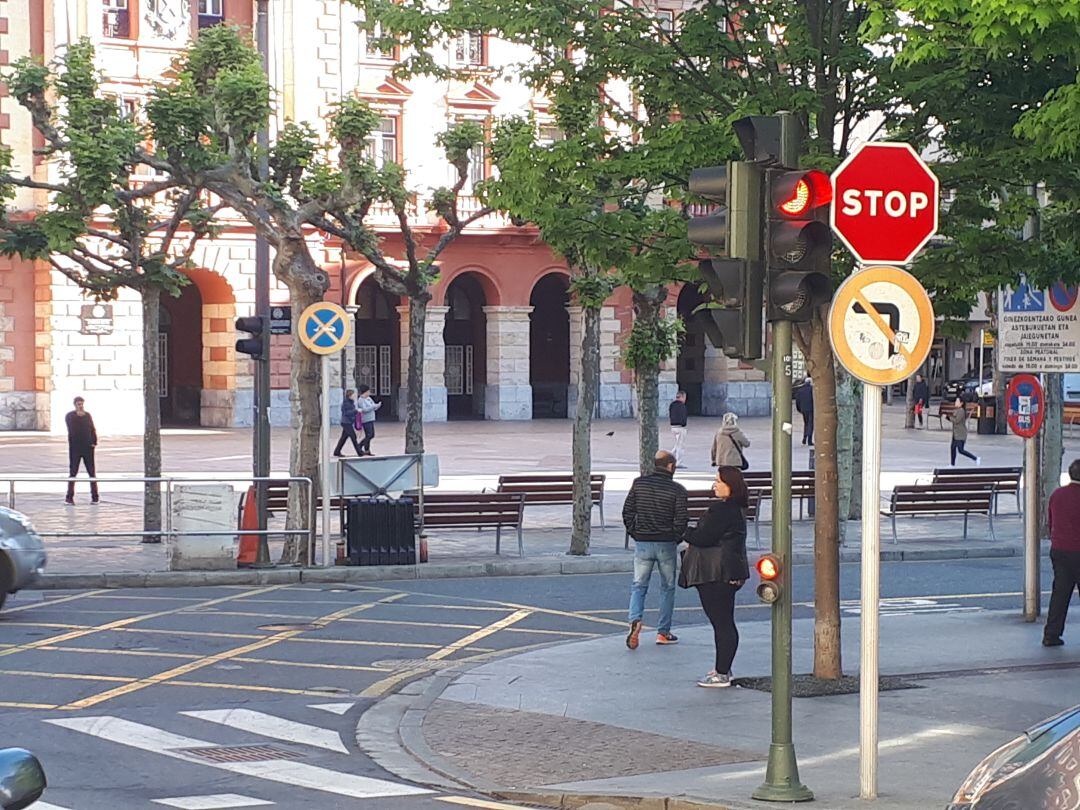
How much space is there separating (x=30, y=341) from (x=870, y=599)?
40.8 m

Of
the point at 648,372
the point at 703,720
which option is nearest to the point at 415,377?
the point at 648,372

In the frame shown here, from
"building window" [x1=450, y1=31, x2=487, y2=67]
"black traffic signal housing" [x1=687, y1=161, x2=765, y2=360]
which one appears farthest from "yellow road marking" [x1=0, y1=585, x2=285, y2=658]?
"building window" [x1=450, y1=31, x2=487, y2=67]

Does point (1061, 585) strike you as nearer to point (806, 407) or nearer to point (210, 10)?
point (806, 407)

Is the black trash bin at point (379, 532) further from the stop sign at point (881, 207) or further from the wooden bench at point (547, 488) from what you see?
the stop sign at point (881, 207)

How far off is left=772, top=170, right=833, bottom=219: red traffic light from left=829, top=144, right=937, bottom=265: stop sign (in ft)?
2.06

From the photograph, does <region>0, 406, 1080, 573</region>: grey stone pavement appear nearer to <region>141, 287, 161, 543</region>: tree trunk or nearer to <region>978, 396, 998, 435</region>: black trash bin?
<region>141, 287, 161, 543</region>: tree trunk

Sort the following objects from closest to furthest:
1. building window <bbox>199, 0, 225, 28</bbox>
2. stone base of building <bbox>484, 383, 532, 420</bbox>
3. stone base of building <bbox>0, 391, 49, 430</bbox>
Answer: stone base of building <bbox>0, 391, 49, 430</bbox> → building window <bbox>199, 0, 225, 28</bbox> → stone base of building <bbox>484, 383, 532, 420</bbox>

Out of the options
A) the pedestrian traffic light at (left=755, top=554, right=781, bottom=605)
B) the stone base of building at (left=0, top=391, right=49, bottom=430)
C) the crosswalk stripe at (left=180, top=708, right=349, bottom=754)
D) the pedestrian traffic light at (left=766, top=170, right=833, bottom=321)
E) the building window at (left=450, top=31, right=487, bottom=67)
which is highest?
the building window at (left=450, top=31, right=487, bottom=67)

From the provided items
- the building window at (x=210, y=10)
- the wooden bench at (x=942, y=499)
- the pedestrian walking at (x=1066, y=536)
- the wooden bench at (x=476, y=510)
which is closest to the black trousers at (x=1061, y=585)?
the pedestrian walking at (x=1066, y=536)

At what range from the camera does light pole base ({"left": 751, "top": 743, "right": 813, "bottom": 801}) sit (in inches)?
355

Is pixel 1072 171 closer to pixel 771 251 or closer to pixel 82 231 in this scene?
pixel 771 251

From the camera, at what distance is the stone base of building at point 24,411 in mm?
46656

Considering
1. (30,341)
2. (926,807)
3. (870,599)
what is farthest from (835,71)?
(30,341)

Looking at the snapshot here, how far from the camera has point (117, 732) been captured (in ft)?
36.4
